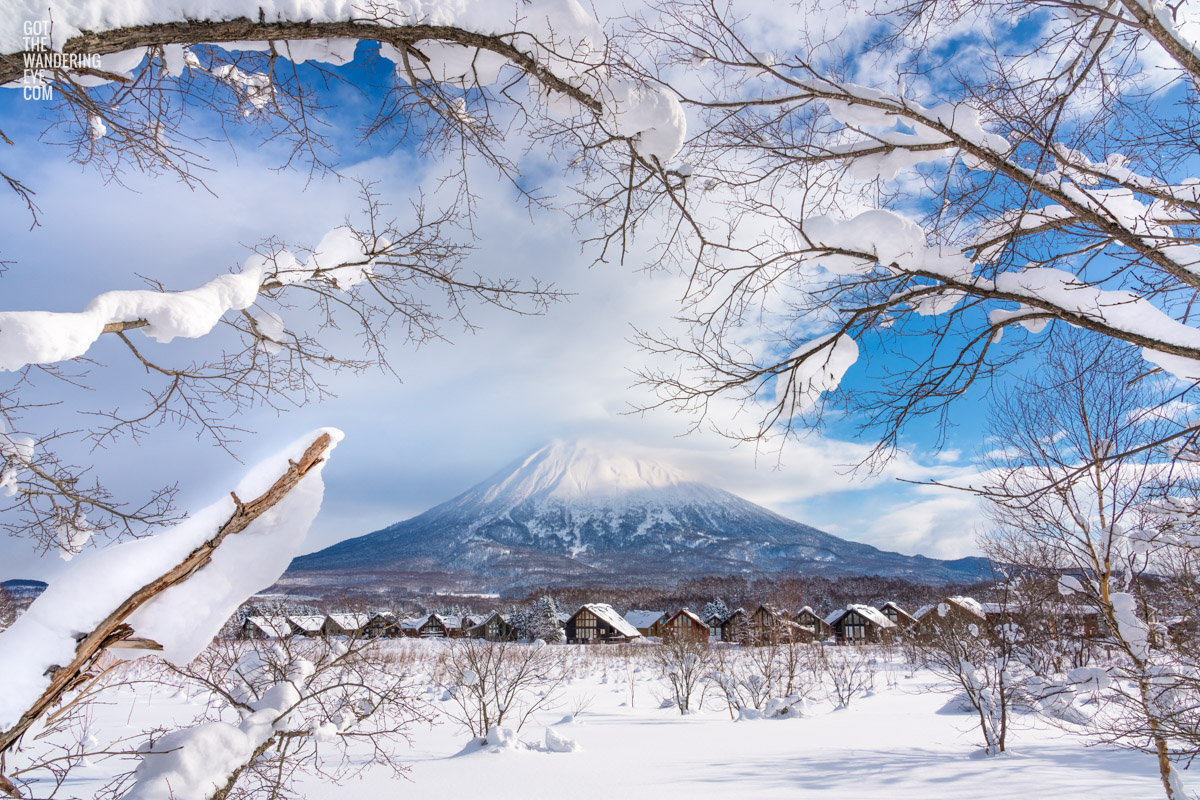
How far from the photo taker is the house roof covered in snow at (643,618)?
191ft

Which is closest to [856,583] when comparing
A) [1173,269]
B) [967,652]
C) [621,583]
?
[621,583]

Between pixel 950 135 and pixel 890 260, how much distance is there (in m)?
0.74

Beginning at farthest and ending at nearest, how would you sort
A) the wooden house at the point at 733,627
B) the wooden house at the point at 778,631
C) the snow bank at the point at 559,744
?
the wooden house at the point at 733,627
the wooden house at the point at 778,631
the snow bank at the point at 559,744

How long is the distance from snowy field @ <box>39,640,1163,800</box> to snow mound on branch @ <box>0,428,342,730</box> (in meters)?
4.75

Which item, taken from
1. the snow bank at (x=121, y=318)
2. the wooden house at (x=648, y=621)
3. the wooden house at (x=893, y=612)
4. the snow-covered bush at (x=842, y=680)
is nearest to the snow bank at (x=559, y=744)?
the snow-covered bush at (x=842, y=680)

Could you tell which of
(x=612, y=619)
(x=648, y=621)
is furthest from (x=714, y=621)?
(x=612, y=619)

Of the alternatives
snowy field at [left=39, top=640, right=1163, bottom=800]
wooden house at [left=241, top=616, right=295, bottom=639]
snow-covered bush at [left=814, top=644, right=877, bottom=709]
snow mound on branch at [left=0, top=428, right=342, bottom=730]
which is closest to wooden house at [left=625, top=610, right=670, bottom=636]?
snow-covered bush at [left=814, top=644, right=877, bottom=709]

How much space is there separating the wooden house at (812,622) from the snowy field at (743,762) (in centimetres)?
3535

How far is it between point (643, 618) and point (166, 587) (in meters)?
61.6

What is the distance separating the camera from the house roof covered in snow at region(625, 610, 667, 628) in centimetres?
5809

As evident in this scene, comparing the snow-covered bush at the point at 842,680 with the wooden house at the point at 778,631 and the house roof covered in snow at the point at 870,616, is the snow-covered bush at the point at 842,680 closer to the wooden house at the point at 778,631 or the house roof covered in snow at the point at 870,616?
the wooden house at the point at 778,631

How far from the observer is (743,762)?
11242mm

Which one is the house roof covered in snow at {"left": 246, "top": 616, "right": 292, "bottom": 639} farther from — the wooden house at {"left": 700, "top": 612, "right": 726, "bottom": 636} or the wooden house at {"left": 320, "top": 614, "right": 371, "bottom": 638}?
the wooden house at {"left": 700, "top": 612, "right": 726, "bottom": 636}

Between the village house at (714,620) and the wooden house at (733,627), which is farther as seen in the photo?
the village house at (714,620)
